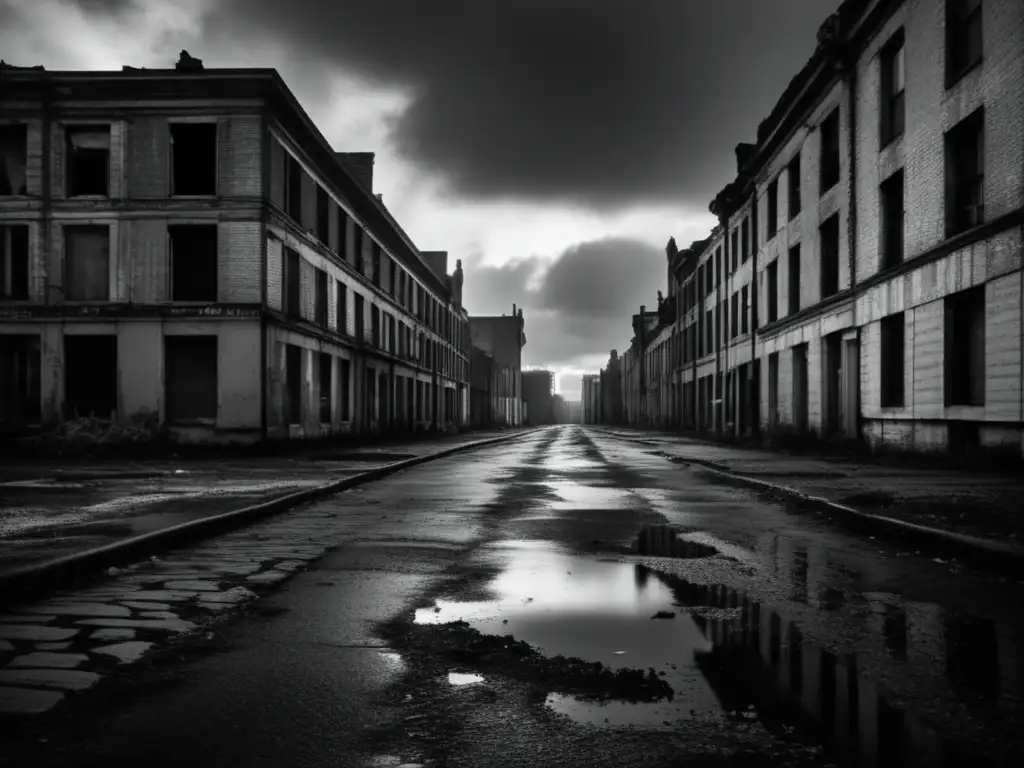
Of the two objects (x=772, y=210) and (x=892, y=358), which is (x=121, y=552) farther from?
(x=772, y=210)

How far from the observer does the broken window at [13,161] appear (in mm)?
22328

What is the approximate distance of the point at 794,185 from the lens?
27969 millimetres

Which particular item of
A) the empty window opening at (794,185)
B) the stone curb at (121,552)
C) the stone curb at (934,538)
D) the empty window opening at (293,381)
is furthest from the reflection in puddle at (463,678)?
the empty window opening at (794,185)

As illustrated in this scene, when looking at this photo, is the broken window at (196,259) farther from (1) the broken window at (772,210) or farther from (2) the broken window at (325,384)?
(1) the broken window at (772,210)

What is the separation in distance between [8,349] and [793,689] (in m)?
24.2

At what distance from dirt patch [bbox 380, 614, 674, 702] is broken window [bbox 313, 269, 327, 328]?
78.7 ft

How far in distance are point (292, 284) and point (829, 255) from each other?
16287 mm

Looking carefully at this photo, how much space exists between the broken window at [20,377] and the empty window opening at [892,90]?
74.0ft

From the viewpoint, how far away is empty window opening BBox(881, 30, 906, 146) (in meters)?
19.3

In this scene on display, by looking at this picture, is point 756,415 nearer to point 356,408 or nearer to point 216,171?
point 356,408

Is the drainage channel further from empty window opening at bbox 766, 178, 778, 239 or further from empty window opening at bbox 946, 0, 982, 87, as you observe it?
empty window opening at bbox 766, 178, 778, 239

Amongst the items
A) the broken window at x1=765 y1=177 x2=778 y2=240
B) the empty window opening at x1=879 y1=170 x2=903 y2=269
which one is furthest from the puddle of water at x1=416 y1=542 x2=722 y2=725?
the broken window at x1=765 y1=177 x2=778 y2=240

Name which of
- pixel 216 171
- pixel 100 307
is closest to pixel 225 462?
pixel 100 307

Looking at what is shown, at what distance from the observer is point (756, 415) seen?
32312mm
